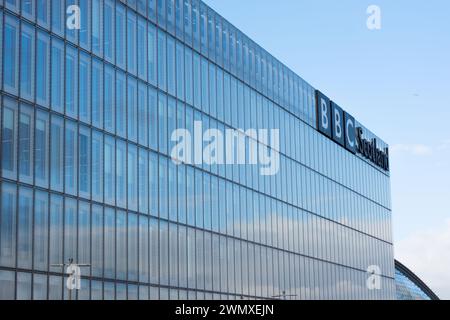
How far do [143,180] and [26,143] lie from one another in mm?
10857

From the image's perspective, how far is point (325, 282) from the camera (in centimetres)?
7731

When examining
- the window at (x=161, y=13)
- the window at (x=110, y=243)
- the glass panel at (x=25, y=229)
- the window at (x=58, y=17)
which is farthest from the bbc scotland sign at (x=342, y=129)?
the glass panel at (x=25, y=229)

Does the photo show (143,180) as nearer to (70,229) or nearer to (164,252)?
(164,252)

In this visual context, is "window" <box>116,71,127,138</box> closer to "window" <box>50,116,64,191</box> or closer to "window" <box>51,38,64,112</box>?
"window" <box>51,38,64,112</box>

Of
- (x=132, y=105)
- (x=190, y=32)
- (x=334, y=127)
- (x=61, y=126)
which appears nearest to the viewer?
(x=61, y=126)

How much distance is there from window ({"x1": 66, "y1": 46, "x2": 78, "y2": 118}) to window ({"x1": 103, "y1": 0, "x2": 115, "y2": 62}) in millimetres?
3170

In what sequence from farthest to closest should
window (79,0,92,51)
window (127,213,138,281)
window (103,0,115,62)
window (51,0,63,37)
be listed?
1. window (127,213,138,281)
2. window (103,0,115,62)
3. window (79,0,92,51)
4. window (51,0,63,37)

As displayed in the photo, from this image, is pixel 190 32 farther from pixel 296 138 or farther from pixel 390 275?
pixel 390 275

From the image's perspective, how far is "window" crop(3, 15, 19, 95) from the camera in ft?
130

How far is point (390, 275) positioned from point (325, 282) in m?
19.9

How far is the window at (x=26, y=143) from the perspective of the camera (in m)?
40.1

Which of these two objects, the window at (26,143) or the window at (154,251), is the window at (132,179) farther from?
the window at (26,143)

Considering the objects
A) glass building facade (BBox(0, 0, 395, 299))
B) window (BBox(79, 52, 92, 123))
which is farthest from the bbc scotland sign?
window (BBox(79, 52, 92, 123))

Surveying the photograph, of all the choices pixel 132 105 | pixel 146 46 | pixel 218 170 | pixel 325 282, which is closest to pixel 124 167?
pixel 132 105
